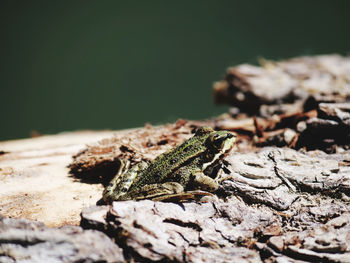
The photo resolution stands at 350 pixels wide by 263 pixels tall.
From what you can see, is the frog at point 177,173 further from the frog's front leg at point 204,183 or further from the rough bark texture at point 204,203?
the rough bark texture at point 204,203

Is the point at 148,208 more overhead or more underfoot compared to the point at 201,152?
more underfoot

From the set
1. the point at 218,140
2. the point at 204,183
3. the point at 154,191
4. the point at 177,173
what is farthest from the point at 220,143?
the point at 154,191

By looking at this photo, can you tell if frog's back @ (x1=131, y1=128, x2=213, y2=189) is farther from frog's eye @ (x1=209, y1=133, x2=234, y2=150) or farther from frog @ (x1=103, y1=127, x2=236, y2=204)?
frog's eye @ (x1=209, y1=133, x2=234, y2=150)

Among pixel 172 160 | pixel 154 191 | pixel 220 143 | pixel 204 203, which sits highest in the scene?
pixel 220 143

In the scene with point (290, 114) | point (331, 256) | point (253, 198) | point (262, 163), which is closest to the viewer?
point (331, 256)

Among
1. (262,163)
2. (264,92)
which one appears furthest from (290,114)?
(262,163)

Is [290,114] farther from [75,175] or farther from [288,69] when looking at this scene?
[75,175]

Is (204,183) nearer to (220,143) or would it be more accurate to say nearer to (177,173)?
(177,173)

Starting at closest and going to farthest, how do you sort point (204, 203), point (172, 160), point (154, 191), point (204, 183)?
point (204, 203)
point (154, 191)
point (204, 183)
point (172, 160)
